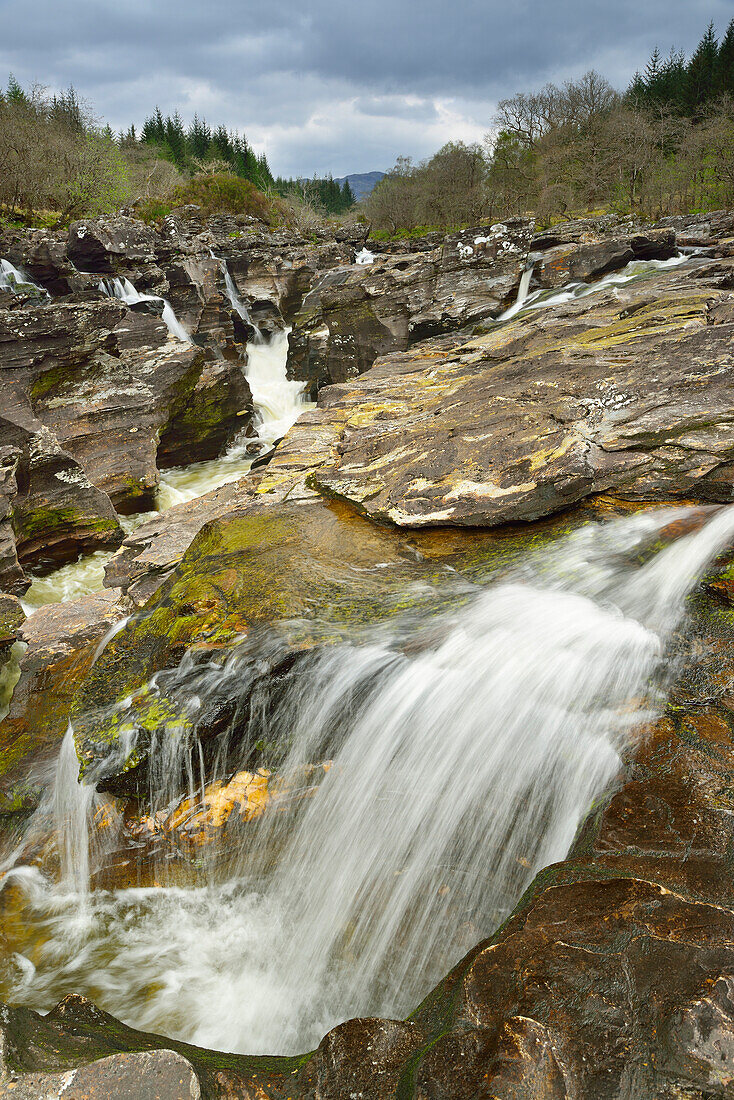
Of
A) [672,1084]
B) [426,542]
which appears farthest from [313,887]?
[426,542]

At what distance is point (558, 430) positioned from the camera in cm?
612

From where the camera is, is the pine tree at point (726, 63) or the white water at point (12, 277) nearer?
the white water at point (12, 277)

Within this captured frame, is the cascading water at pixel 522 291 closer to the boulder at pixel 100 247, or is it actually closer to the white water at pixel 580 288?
the white water at pixel 580 288

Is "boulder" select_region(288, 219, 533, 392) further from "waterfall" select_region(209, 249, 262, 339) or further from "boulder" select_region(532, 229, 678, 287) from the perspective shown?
"waterfall" select_region(209, 249, 262, 339)

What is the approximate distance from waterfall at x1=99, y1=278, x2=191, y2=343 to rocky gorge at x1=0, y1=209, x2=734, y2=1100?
12.1 meters

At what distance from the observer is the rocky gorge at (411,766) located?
1967 millimetres

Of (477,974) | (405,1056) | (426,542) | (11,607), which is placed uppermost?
(426,542)

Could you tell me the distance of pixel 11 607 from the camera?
693 centimetres

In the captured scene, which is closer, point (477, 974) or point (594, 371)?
point (477, 974)

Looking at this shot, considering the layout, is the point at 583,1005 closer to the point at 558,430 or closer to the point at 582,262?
the point at 558,430

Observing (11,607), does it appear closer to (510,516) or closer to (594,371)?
(510,516)

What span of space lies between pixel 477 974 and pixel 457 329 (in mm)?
15828

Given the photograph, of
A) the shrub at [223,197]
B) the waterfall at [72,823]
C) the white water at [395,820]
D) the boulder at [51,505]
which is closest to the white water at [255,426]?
the boulder at [51,505]

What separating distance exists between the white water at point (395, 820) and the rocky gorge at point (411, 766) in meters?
0.02
